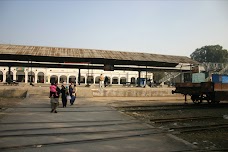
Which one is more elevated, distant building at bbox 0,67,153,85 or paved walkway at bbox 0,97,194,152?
distant building at bbox 0,67,153,85

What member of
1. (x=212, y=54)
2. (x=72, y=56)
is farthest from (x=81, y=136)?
(x=212, y=54)

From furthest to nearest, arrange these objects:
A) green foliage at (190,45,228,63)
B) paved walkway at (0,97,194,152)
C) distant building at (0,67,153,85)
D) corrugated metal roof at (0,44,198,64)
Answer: green foliage at (190,45,228,63) → distant building at (0,67,153,85) → corrugated metal roof at (0,44,198,64) → paved walkway at (0,97,194,152)

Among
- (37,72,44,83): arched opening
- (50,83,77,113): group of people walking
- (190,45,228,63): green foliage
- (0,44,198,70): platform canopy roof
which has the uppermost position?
(190,45,228,63): green foliage

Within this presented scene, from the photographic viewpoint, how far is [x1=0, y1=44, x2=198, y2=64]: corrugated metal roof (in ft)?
78.1

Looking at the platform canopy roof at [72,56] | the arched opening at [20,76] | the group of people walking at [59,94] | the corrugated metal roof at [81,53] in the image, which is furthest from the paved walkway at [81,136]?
the arched opening at [20,76]

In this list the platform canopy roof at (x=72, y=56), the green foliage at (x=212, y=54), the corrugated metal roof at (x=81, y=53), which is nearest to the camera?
the platform canopy roof at (x=72, y=56)

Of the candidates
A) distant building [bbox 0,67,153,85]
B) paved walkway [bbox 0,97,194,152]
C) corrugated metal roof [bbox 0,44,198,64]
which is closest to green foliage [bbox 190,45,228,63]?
distant building [bbox 0,67,153,85]

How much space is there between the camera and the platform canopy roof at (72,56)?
77.6 feet

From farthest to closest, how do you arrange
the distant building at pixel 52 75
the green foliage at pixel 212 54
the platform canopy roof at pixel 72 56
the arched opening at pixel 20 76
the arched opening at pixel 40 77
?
1. the green foliage at pixel 212 54
2. the arched opening at pixel 40 77
3. the arched opening at pixel 20 76
4. the distant building at pixel 52 75
5. the platform canopy roof at pixel 72 56

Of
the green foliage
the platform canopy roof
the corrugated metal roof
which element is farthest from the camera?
the green foliage

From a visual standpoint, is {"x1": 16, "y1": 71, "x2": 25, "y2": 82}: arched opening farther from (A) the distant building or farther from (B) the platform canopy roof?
(B) the platform canopy roof

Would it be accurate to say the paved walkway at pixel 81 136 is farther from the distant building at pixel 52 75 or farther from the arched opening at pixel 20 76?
the arched opening at pixel 20 76

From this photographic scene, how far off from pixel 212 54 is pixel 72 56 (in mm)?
104152

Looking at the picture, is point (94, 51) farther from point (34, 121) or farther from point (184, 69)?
point (34, 121)
